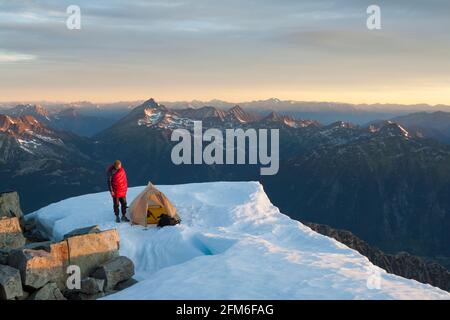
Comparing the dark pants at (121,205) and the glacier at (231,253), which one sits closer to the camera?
the glacier at (231,253)

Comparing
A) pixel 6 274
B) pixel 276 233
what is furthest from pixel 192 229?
pixel 6 274

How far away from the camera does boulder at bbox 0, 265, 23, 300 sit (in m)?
18.7

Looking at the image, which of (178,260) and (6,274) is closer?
(6,274)

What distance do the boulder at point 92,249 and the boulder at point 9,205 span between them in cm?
989

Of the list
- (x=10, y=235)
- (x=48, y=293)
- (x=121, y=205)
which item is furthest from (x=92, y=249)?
(x=121, y=205)

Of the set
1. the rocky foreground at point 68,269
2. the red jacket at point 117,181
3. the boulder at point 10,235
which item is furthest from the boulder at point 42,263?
the red jacket at point 117,181

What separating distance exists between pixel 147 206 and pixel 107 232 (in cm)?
573

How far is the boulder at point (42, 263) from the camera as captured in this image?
64.5ft

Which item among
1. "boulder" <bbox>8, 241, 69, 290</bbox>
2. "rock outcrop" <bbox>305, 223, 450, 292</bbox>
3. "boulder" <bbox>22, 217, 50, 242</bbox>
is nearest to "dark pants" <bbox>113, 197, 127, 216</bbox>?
"boulder" <bbox>22, 217, 50, 242</bbox>

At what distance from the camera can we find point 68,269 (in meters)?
21.1

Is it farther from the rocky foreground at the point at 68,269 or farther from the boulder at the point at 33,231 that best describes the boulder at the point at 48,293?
the boulder at the point at 33,231

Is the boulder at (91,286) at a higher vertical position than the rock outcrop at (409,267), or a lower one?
higher
